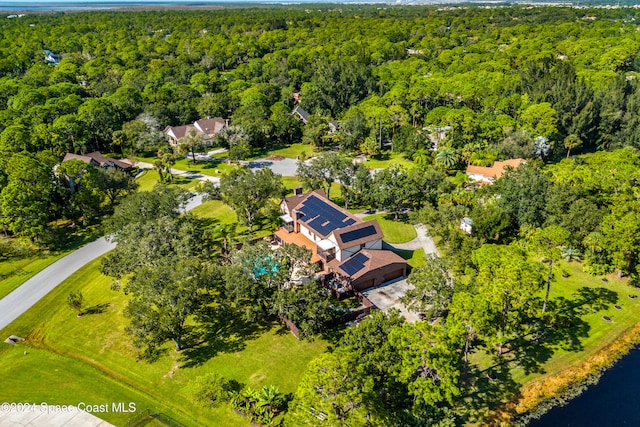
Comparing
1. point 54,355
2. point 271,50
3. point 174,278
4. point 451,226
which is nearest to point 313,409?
point 174,278

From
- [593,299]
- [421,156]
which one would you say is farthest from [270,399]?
[421,156]

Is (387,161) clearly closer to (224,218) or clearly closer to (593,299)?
(224,218)

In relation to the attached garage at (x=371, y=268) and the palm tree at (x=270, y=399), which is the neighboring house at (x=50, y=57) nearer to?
the attached garage at (x=371, y=268)

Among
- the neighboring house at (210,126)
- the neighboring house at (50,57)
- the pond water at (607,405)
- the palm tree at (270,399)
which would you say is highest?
the neighboring house at (50,57)

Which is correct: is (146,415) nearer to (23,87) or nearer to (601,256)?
(601,256)

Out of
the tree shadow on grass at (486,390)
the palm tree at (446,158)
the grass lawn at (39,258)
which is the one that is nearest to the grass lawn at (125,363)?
the grass lawn at (39,258)
